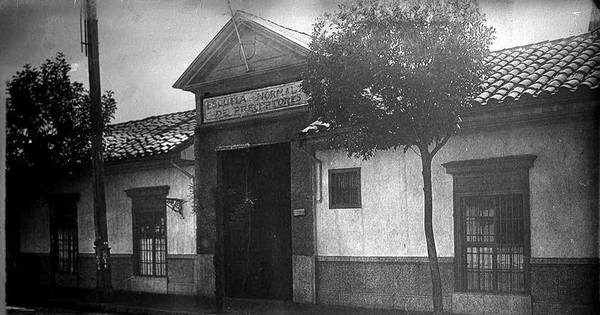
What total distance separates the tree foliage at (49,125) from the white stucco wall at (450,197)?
6049 millimetres

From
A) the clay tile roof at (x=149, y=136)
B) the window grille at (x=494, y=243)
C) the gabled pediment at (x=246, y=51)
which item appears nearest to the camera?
the window grille at (x=494, y=243)

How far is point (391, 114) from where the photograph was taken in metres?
8.62

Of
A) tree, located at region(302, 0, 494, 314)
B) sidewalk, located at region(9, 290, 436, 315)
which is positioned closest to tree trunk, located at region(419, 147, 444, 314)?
tree, located at region(302, 0, 494, 314)

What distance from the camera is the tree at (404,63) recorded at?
8.33 metres

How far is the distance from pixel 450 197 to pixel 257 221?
186 inches

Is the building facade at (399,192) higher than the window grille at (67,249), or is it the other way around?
the building facade at (399,192)

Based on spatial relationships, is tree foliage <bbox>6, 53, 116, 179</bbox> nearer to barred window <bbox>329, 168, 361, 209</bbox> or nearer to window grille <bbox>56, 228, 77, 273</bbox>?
window grille <bbox>56, 228, 77, 273</bbox>

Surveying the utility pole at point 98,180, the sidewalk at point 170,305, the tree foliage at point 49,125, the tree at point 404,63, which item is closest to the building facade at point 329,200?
the sidewalk at point 170,305

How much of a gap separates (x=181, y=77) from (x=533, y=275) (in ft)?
28.2

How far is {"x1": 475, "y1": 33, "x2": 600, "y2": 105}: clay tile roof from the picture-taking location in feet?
30.3

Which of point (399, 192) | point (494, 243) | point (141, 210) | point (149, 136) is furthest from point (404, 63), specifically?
point (149, 136)

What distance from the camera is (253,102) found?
45.1ft

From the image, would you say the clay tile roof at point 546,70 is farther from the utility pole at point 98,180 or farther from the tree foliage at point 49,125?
the tree foliage at point 49,125

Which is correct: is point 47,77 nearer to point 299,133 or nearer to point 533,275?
point 299,133
